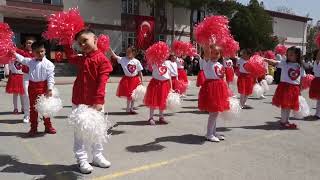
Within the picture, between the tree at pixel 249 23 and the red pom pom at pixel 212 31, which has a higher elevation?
the tree at pixel 249 23

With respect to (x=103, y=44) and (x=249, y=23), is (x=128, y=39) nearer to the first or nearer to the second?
(x=249, y=23)

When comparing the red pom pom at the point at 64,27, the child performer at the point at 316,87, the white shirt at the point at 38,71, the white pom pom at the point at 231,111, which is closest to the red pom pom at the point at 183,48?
the child performer at the point at 316,87

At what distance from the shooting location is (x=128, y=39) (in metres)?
38.8

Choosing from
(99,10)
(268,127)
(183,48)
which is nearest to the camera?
(268,127)

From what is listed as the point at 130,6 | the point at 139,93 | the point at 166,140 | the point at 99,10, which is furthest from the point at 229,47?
the point at 130,6

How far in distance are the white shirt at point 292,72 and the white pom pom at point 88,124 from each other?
5.21 m

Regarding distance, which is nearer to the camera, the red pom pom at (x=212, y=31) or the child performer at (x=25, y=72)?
the red pom pom at (x=212, y=31)

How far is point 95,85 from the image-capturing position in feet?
19.8

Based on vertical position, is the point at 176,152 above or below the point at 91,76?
below

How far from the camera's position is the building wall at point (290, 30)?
5647 centimetres

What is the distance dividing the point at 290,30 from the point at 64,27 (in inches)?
2191

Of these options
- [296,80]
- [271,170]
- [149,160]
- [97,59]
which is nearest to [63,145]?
[149,160]

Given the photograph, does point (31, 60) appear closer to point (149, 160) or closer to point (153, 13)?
point (149, 160)

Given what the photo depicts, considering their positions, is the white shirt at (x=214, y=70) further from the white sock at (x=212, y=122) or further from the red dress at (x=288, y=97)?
the red dress at (x=288, y=97)
